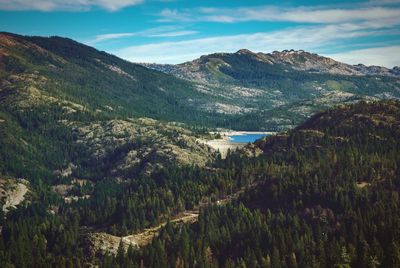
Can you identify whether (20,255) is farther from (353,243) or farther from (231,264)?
(353,243)

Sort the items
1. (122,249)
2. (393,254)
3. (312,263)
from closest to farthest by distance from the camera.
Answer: (393,254) → (312,263) → (122,249)

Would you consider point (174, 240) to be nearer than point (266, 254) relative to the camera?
No

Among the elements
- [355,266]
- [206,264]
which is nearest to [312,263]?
[355,266]

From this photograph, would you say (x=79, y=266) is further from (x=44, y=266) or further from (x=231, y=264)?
(x=231, y=264)

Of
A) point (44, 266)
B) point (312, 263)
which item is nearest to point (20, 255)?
point (44, 266)

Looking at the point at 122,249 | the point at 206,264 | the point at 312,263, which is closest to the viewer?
the point at 312,263

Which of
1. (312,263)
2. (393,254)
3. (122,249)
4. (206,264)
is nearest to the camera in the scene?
(393,254)

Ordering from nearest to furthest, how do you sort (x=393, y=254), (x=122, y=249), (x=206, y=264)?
1. (x=393, y=254)
2. (x=206, y=264)
3. (x=122, y=249)

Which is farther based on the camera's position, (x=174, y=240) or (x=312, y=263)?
(x=174, y=240)
